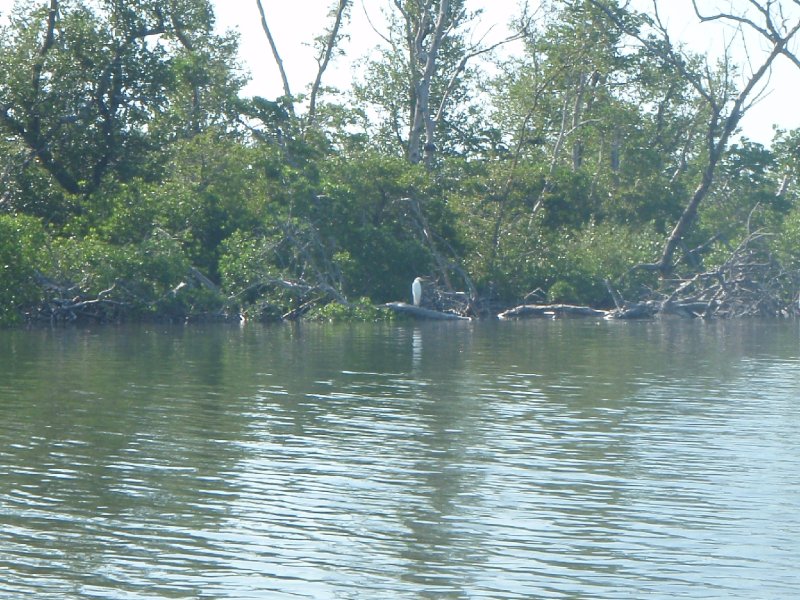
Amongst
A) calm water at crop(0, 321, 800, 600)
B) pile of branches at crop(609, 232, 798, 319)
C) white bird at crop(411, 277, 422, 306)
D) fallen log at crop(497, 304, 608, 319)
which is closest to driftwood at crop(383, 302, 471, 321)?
white bird at crop(411, 277, 422, 306)

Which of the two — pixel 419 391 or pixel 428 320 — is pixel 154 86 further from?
pixel 419 391

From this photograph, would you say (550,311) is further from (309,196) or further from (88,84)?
(88,84)

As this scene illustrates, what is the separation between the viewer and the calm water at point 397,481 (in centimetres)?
801

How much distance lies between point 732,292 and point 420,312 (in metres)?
10.5

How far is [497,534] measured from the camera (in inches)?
357

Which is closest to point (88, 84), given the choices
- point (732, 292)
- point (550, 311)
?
point (550, 311)

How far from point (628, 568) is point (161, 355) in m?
17.0

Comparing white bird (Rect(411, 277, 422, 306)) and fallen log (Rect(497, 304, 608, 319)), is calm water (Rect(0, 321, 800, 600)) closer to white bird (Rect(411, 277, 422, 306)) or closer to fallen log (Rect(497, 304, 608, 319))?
white bird (Rect(411, 277, 422, 306))

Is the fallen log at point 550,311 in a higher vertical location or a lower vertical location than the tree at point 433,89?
lower

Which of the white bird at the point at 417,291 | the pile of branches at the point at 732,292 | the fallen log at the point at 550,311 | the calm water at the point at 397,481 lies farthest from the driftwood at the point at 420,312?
the calm water at the point at 397,481

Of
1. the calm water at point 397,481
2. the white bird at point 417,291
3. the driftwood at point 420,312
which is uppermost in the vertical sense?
the white bird at point 417,291

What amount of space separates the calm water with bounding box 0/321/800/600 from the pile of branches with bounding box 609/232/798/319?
19386mm

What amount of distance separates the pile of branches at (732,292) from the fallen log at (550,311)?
751 millimetres

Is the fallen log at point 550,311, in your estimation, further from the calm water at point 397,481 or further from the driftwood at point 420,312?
the calm water at point 397,481
